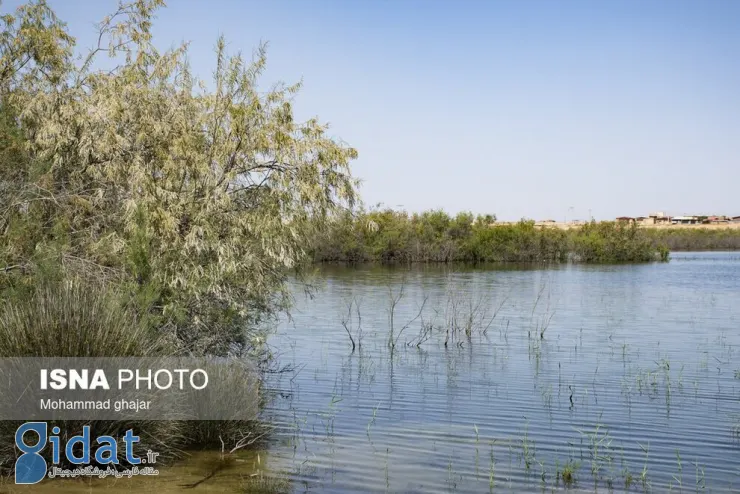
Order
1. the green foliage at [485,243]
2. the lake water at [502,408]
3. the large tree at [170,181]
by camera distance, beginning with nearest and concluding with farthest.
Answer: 1. the lake water at [502,408]
2. the large tree at [170,181]
3. the green foliage at [485,243]

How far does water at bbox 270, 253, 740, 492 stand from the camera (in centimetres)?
929

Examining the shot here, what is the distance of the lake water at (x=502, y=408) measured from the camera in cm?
902

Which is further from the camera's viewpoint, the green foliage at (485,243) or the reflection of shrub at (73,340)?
the green foliage at (485,243)

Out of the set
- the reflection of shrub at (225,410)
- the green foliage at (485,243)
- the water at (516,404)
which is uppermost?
the green foliage at (485,243)

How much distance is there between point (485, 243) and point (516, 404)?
56287 millimetres

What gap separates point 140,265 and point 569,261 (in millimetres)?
60053

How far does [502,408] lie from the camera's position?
42.2ft

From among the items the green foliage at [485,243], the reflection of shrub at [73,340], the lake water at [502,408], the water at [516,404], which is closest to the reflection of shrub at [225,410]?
the lake water at [502,408]

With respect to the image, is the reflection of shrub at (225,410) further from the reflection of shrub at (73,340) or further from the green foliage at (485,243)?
the green foliage at (485,243)

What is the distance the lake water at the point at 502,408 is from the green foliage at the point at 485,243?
3930cm

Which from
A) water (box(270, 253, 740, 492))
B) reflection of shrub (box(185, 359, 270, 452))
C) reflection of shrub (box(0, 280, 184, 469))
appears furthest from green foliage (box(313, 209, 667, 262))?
reflection of shrub (box(0, 280, 184, 469))

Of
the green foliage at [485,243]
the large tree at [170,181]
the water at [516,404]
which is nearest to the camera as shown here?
the water at [516,404]

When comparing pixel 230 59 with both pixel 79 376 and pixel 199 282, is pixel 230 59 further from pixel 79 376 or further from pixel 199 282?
pixel 79 376

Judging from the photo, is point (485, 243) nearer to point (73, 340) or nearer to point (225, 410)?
point (225, 410)
